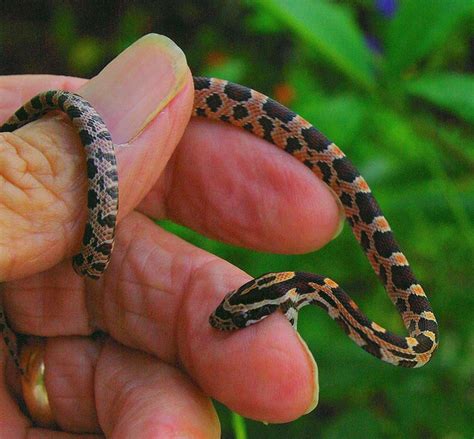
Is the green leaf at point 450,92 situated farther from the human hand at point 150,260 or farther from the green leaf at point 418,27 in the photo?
the human hand at point 150,260

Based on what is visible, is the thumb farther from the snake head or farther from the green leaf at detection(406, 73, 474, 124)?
the green leaf at detection(406, 73, 474, 124)

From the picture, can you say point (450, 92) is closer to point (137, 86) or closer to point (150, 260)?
point (137, 86)

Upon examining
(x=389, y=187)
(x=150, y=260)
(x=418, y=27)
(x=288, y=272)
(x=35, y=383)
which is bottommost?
(x=35, y=383)

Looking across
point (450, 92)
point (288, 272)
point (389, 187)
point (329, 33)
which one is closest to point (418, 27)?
point (450, 92)

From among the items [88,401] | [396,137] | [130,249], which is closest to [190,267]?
[130,249]

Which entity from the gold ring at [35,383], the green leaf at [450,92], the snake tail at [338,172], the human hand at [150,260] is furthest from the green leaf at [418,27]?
the gold ring at [35,383]

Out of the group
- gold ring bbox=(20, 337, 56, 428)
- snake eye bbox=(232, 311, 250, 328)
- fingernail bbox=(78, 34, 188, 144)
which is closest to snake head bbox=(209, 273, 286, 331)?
snake eye bbox=(232, 311, 250, 328)

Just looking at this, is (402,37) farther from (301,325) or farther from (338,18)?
(301,325)
